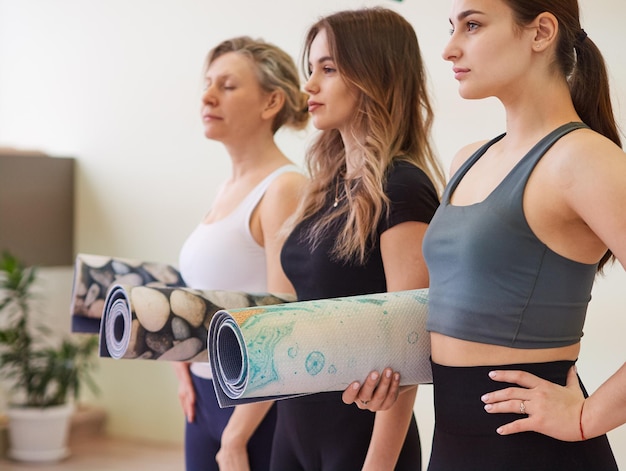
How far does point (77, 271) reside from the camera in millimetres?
2385

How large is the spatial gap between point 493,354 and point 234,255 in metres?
1.05

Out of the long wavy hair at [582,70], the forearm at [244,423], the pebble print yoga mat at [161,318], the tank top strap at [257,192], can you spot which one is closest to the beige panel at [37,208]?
the tank top strap at [257,192]

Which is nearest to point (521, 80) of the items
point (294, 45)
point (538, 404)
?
point (538, 404)

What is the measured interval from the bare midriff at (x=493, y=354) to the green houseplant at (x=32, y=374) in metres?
3.44

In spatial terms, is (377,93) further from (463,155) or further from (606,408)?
(606,408)

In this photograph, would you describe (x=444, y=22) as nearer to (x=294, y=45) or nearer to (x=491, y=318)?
(x=294, y=45)

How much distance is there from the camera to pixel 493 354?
4.61 ft

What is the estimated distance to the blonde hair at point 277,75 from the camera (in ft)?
8.32

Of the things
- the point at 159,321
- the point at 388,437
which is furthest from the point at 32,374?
the point at 388,437

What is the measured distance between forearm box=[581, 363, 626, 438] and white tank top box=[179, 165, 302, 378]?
112cm

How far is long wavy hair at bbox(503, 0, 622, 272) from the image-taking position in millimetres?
1449

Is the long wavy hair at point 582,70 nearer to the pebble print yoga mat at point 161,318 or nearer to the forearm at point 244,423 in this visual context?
Answer: the pebble print yoga mat at point 161,318

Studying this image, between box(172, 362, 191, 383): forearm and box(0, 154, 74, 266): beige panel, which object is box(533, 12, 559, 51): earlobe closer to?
box(172, 362, 191, 383): forearm

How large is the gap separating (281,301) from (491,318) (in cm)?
74
